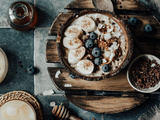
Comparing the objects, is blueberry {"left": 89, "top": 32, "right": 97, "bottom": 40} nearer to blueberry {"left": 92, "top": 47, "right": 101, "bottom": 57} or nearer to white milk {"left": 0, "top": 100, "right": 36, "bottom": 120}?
blueberry {"left": 92, "top": 47, "right": 101, "bottom": 57}

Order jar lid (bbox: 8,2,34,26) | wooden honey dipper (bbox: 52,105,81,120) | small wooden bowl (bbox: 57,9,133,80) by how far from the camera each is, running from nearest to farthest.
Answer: small wooden bowl (bbox: 57,9,133,80) < jar lid (bbox: 8,2,34,26) < wooden honey dipper (bbox: 52,105,81,120)

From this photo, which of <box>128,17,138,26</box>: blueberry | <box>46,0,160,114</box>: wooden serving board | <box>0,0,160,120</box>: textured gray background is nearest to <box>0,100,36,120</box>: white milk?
<box>0,0,160,120</box>: textured gray background

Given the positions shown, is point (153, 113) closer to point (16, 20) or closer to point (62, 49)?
point (62, 49)

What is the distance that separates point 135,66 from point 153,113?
51 centimetres

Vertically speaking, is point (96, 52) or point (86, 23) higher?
point (86, 23)

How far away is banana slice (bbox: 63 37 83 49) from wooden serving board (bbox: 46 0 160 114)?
15 cm

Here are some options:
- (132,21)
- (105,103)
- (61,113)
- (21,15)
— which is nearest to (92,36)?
(132,21)

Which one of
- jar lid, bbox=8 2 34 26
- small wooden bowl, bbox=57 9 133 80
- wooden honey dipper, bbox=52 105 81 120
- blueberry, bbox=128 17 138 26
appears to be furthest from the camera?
wooden honey dipper, bbox=52 105 81 120

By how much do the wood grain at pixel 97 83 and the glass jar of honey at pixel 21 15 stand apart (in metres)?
0.52

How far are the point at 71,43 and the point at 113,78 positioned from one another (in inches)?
16.2

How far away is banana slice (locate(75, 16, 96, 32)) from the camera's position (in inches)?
57.3

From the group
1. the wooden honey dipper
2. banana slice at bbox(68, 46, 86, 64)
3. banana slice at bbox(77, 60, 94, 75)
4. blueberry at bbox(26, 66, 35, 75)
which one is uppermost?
banana slice at bbox(68, 46, 86, 64)

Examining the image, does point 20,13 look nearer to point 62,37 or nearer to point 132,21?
point 62,37

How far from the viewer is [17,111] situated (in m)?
1.79
